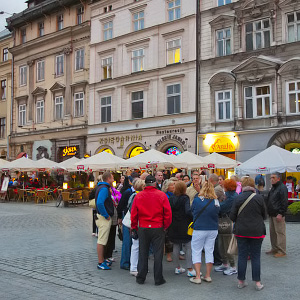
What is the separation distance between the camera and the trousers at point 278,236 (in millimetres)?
9461

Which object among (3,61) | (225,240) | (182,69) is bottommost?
(225,240)

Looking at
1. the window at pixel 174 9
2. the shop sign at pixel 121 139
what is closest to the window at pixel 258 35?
the window at pixel 174 9

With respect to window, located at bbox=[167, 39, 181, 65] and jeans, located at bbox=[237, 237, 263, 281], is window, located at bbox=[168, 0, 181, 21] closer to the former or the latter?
window, located at bbox=[167, 39, 181, 65]

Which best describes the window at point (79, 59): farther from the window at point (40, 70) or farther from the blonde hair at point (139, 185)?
the blonde hair at point (139, 185)

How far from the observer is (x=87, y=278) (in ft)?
24.5

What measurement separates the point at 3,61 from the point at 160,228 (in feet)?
132

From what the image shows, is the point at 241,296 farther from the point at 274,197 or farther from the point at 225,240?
the point at 274,197

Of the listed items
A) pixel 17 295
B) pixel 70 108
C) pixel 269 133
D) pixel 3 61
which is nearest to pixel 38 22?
pixel 3 61

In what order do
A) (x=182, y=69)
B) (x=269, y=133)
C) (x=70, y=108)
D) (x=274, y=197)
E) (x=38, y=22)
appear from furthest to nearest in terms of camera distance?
(x=38, y=22) < (x=70, y=108) < (x=182, y=69) < (x=269, y=133) < (x=274, y=197)

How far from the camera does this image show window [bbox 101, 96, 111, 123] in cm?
3250

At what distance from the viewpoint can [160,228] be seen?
283 inches

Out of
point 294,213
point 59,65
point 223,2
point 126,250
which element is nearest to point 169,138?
point 223,2

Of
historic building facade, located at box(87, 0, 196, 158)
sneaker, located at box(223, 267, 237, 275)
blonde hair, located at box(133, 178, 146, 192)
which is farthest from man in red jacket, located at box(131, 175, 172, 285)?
historic building facade, located at box(87, 0, 196, 158)

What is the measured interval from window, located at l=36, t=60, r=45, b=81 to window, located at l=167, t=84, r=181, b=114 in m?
14.5
